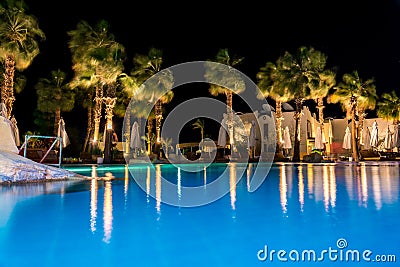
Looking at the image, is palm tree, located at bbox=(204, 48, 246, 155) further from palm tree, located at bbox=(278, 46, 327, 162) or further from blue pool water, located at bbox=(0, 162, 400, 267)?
blue pool water, located at bbox=(0, 162, 400, 267)

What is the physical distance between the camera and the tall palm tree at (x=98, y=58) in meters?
22.3

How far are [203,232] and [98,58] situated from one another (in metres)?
19.6

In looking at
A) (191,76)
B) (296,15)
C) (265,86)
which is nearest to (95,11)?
(191,76)

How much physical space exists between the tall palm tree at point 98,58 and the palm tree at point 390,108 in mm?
22488

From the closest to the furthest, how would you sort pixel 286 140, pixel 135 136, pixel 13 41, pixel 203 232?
pixel 203 232
pixel 13 41
pixel 135 136
pixel 286 140

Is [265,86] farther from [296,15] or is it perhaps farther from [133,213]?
[133,213]

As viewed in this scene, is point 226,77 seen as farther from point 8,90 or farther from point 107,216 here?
point 107,216

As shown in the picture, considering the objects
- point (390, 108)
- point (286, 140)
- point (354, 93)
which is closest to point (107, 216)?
point (286, 140)

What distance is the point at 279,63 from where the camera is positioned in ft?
93.0

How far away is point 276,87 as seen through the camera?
2756cm

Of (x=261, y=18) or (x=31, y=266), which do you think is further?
(x=261, y=18)

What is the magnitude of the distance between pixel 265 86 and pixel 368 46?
20.0 metres

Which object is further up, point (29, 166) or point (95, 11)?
point (95, 11)

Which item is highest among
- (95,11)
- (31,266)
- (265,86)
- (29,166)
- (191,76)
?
(95,11)
